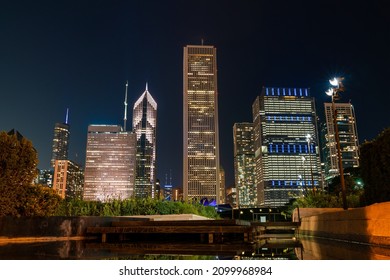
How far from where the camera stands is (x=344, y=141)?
126000 mm

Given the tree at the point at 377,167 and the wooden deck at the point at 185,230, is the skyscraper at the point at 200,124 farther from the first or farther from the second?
the wooden deck at the point at 185,230

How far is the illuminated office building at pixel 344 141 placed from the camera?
109625 millimetres

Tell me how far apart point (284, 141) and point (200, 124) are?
37.2 m

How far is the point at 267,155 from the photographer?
146 meters

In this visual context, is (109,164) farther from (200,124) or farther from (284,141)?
(284,141)

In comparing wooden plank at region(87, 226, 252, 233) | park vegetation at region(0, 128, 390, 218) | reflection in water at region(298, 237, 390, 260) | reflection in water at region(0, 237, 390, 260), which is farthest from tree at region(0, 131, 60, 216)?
reflection in water at region(298, 237, 390, 260)

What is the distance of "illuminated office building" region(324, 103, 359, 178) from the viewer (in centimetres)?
10962

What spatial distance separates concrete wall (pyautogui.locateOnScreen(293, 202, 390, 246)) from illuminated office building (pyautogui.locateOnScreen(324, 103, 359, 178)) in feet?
270

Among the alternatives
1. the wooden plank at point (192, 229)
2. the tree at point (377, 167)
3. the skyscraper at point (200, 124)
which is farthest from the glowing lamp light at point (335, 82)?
the skyscraper at point (200, 124)

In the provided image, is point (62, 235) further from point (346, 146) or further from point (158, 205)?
point (346, 146)

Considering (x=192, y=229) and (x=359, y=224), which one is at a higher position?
(x=359, y=224)

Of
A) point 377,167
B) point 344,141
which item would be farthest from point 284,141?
point 377,167

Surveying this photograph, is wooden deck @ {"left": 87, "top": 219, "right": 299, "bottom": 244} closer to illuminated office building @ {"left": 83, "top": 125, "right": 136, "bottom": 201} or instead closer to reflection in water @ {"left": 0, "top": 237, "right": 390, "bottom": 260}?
reflection in water @ {"left": 0, "top": 237, "right": 390, "bottom": 260}
